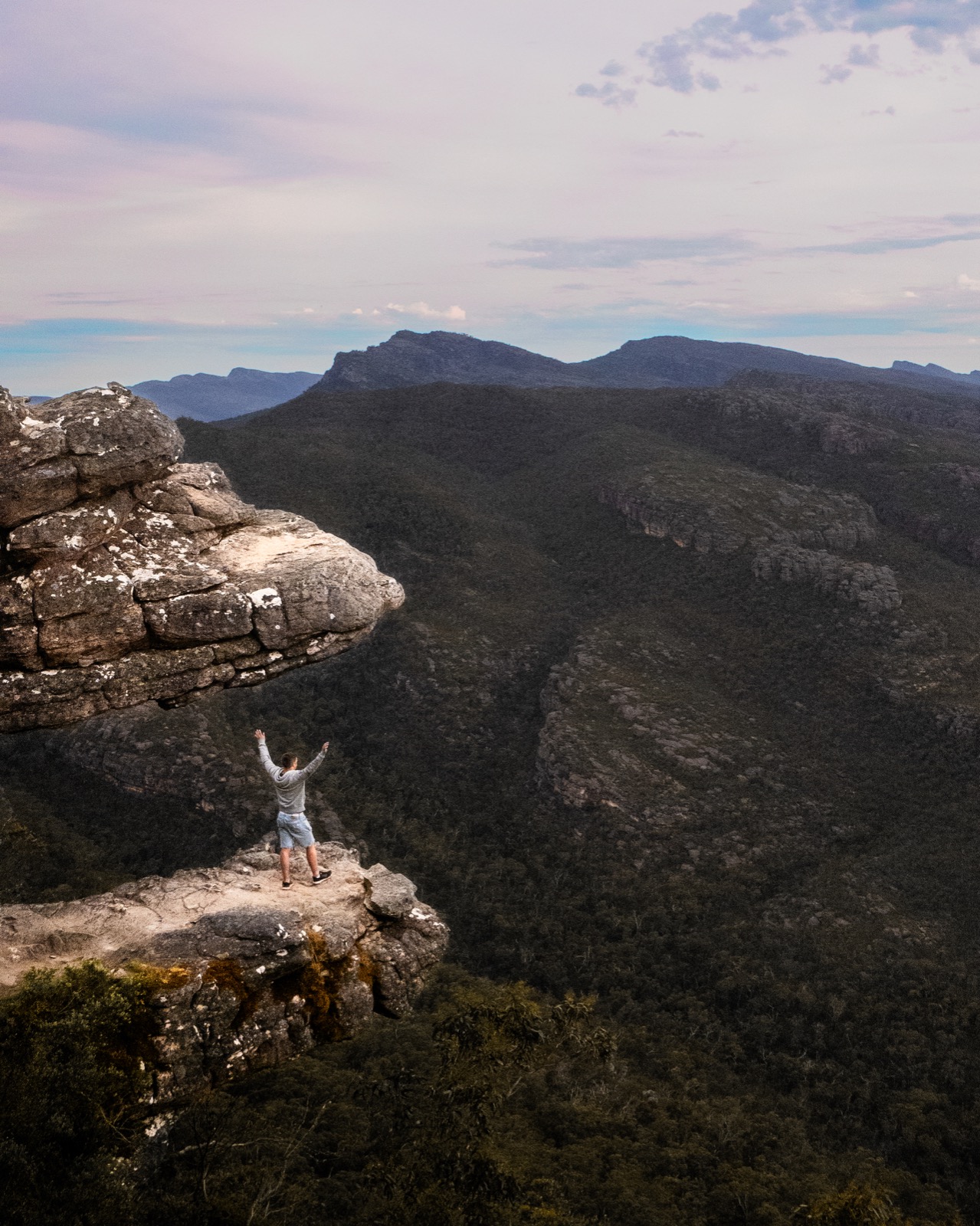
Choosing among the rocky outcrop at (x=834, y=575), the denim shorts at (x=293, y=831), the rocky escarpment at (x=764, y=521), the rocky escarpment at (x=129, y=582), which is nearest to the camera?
the rocky escarpment at (x=129, y=582)

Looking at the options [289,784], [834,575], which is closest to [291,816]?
[289,784]

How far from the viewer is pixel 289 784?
17.4 meters

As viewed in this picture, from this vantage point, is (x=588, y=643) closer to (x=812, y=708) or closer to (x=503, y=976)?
(x=812, y=708)

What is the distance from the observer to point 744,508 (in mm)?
94062

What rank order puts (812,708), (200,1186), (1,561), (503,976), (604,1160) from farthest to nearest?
(812,708) → (503,976) → (604,1160) → (200,1186) → (1,561)

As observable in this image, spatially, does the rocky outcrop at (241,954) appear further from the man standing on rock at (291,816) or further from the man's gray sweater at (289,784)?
the man's gray sweater at (289,784)

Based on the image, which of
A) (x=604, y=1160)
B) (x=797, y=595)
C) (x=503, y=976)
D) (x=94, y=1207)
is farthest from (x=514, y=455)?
(x=94, y=1207)

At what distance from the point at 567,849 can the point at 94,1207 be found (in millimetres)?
45240

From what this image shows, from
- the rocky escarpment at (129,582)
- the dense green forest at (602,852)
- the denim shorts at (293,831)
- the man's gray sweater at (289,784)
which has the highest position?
the rocky escarpment at (129,582)

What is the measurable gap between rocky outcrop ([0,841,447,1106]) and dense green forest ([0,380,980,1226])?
42.5 inches

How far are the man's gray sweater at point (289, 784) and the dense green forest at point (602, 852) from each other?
506 cm

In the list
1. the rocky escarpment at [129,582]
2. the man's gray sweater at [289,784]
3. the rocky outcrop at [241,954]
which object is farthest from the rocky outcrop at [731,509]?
the rocky outcrop at [241,954]

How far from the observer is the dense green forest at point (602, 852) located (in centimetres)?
2178

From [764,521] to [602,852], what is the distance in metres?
52.1
